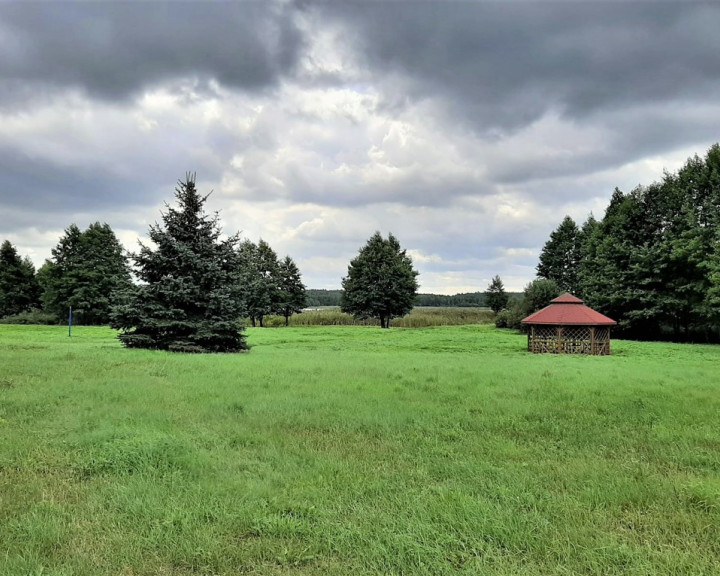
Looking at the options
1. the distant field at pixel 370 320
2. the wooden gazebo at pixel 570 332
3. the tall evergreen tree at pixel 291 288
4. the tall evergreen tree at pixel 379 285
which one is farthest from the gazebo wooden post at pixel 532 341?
the tall evergreen tree at pixel 291 288

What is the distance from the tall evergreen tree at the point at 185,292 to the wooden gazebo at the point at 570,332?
17795mm

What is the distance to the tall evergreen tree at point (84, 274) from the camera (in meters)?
52.1

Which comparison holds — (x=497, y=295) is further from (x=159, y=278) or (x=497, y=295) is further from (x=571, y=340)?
(x=159, y=278)

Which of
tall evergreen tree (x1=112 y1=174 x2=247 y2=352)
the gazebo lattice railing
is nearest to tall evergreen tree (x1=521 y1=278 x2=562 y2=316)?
the gazebo lattice railing

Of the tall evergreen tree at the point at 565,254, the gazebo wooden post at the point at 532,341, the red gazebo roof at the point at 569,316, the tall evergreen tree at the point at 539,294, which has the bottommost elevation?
the gazebo wooden post at the point at 532,341

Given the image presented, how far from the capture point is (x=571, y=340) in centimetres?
2827

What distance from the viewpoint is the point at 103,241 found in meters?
55.9

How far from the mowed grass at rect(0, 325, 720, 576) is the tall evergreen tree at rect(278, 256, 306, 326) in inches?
2001

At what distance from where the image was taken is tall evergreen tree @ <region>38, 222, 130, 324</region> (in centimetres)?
5206

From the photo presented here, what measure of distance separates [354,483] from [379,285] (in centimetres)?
4944

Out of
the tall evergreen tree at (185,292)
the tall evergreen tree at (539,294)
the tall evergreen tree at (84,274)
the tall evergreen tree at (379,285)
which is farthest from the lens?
the tall evergreen tree at (379,285)

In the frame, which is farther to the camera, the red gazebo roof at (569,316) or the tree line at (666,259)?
the tree line at (666,259)

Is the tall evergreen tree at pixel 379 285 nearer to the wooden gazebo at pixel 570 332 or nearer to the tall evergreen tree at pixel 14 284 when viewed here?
the wooden gazebo at pixel 570 332

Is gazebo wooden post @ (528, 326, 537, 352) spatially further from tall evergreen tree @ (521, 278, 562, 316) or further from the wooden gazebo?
tall evergreen tree @ (521, 278, 562, 316)
